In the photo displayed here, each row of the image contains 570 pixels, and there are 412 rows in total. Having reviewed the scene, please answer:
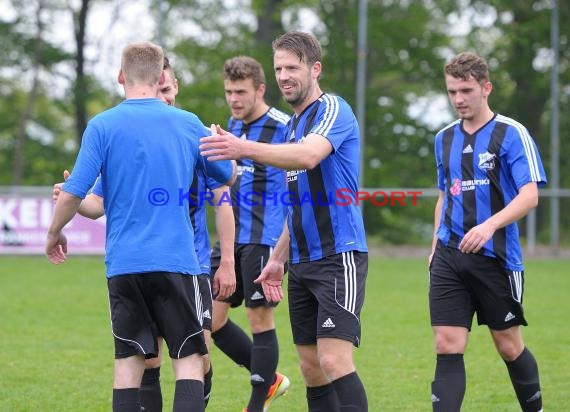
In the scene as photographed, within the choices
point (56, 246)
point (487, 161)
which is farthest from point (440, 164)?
point (56, 246)

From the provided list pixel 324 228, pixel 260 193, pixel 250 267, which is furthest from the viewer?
pixel 260 193

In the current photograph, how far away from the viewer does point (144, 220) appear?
4355mm

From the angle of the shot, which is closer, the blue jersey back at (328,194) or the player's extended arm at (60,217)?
the player's extended arm at (60,217)

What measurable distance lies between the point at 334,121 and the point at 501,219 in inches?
40.0

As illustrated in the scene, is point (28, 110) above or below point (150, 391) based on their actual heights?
above

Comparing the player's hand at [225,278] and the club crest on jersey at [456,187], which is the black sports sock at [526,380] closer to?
the club crest on jersey at [456,187]

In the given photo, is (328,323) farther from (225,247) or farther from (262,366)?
(262,366)

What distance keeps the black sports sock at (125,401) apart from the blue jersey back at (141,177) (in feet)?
1.78

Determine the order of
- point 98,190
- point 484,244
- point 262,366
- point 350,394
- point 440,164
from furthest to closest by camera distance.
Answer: point 262,366
point 440,164
point 484,244
point 98,190
point 350,394

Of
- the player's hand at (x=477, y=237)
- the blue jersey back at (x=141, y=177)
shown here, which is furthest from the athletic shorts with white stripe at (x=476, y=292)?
the blue jersey back at (x=141, y=177)

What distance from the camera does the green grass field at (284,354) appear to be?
21.5ft

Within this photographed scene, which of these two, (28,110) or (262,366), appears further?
(28,110)

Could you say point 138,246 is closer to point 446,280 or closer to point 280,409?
point 446,280

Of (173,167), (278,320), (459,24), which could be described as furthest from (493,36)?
(173,167)
